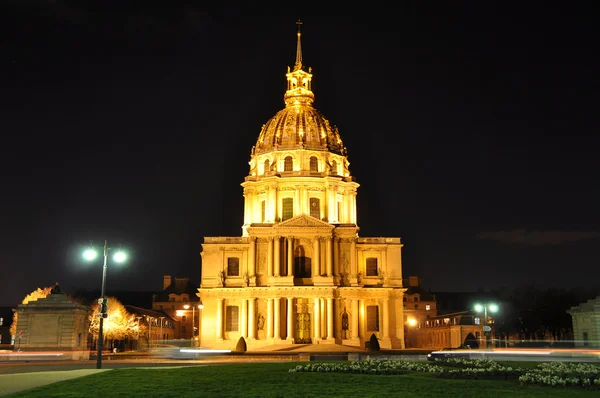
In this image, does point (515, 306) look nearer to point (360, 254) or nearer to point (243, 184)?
point (360, 254)

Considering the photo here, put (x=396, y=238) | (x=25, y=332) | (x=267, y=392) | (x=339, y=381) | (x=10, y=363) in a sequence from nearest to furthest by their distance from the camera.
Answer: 1. (x=267, y=392)
2. (x=339, y=381)
3. (x=10, y=363)
4. (x=25, y=332)
5. (x=396, y=238)

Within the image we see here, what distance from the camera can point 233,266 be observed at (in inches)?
2928

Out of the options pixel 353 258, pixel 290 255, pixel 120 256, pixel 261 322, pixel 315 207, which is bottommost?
pixel 261 322

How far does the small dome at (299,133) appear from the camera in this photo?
8312cm

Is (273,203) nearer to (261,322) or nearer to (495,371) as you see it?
(261,322)

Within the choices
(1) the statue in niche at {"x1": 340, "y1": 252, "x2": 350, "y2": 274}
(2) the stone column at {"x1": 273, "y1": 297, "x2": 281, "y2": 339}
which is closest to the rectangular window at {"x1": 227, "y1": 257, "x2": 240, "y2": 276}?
(2) the stone column at {"x1": 273, "y1": 297, "x2": 281, "y2": 339}

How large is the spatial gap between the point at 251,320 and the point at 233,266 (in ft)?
22.0

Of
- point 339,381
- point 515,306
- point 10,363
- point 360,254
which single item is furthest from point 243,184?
point 339,381

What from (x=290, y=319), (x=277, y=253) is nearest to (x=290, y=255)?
(x=277, y=253)

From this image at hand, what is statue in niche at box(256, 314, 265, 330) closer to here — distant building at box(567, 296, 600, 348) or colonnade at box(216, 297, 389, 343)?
colonnade at box(216, 297, 389, 343)

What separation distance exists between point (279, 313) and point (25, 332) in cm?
3544

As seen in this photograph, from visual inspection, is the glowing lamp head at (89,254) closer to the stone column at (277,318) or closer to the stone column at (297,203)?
the stone column at (277,318)

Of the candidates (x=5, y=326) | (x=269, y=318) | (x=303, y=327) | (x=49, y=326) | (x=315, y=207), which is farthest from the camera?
(x=5, y=326)

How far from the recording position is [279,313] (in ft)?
231
